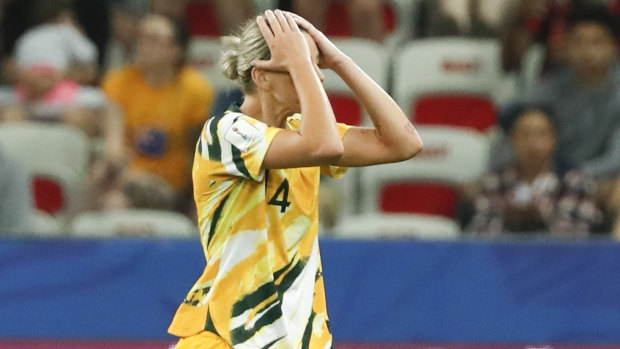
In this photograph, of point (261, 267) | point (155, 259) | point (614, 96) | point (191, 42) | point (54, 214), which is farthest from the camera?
point (191, 42)

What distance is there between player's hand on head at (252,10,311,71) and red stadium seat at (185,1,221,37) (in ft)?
14.7

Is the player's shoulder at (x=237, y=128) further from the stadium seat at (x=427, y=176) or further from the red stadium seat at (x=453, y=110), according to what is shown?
the red stadium seat at (x=453, y=110)

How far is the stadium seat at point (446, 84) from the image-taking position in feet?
21.6

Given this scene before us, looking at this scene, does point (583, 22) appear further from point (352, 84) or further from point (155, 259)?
point (352, 84)

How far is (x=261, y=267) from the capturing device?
2932mm

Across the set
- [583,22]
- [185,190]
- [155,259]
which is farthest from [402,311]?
[583,22]

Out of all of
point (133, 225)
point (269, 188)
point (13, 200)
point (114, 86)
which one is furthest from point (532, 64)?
point (269, 188)

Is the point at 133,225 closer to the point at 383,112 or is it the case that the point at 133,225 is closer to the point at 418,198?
the point at 418,198

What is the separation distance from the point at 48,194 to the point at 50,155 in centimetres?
24

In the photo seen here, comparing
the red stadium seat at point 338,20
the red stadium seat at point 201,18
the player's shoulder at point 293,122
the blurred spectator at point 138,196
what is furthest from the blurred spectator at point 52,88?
the player's shoulder at point 293,122

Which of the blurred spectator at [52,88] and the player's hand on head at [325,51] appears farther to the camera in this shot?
the blurred spectator at [52,88]

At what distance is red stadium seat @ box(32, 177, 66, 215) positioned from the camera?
5703mm

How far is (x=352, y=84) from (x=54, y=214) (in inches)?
117

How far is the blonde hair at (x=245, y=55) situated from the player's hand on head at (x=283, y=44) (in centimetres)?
3
